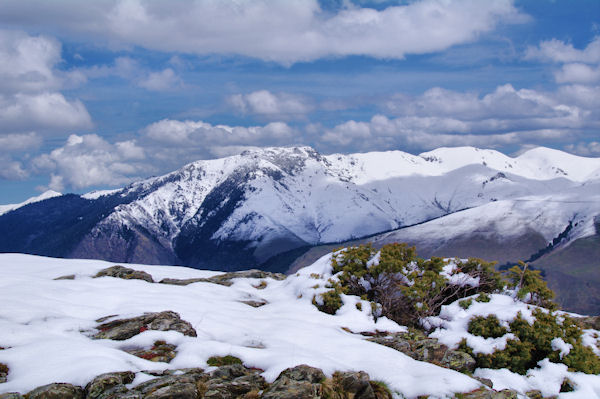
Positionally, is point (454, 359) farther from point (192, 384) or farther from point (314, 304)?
point (192, 384)

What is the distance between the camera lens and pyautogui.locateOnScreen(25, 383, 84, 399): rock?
13.3 m

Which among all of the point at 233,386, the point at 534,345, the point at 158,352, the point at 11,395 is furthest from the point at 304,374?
the point at 534,345

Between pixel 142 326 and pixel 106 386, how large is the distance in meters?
5.75

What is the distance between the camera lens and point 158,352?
17.7m

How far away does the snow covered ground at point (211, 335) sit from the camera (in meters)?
15.6

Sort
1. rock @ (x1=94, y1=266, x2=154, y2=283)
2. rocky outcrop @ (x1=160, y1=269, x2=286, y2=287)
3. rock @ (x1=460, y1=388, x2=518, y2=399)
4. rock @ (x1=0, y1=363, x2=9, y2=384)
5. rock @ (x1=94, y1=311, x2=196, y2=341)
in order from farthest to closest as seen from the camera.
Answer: rocky outcrop @ (x1=160, y1=269, x2=286, y2=287) → rock @ (x1=94, y1=266, x2=154, y2=283) → rock @ (x1=94, y1=311, x2=196, y2=341) → rock @ (x1=460, y1=388, x2=518, y2=399) → rock @ (x1=0, y1=363, x2=9, y2=384)

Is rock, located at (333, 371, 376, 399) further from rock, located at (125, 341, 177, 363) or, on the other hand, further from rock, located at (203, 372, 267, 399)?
rock, located at (125, 341, 177, 363)

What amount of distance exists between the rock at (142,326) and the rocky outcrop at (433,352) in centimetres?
793

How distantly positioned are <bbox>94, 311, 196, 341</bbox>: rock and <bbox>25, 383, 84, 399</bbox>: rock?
509cm

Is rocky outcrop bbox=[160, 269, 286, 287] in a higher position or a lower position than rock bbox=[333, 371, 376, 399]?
higher

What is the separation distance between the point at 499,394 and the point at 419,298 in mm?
12005

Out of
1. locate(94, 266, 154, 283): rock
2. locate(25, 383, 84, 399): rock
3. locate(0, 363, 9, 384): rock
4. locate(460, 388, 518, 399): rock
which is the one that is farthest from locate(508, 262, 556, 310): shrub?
locate(0, 363, 9, 384): rock

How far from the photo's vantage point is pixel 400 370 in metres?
17.2

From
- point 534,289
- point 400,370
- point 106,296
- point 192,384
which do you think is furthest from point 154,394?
point 534,289
